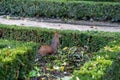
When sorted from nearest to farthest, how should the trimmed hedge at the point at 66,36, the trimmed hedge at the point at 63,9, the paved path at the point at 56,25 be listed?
the trimmed hedge at the point at 66,36 < the paved path at the point at 56,25 < the trimmed hedge at the point at 63,9

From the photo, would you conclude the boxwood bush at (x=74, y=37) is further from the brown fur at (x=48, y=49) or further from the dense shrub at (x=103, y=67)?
the brown fur at (x=48, y=49)

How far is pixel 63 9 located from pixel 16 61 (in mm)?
8565

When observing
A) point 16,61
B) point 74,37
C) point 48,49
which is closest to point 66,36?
point 74,37

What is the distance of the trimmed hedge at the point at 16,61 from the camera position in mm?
5047

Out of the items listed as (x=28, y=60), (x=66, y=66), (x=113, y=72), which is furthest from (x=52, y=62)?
(x=113, y=72)

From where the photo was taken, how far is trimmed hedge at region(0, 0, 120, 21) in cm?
1334

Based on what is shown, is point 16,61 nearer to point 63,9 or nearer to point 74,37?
point 74,37

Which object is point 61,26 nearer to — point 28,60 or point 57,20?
point 57,20

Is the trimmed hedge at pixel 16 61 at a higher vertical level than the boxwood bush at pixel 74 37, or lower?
higher

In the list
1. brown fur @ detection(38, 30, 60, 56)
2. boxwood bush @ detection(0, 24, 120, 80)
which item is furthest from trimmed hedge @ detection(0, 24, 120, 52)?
brown fur @ detection(38, 30, 60, 56)

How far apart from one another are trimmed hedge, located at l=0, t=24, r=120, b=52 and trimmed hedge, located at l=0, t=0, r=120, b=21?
5098 mm

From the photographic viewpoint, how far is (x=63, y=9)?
13758 mm

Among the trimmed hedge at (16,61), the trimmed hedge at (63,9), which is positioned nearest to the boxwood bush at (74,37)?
the trimmed hedge at (16,61)

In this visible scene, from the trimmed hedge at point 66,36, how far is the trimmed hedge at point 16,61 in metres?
2.10
